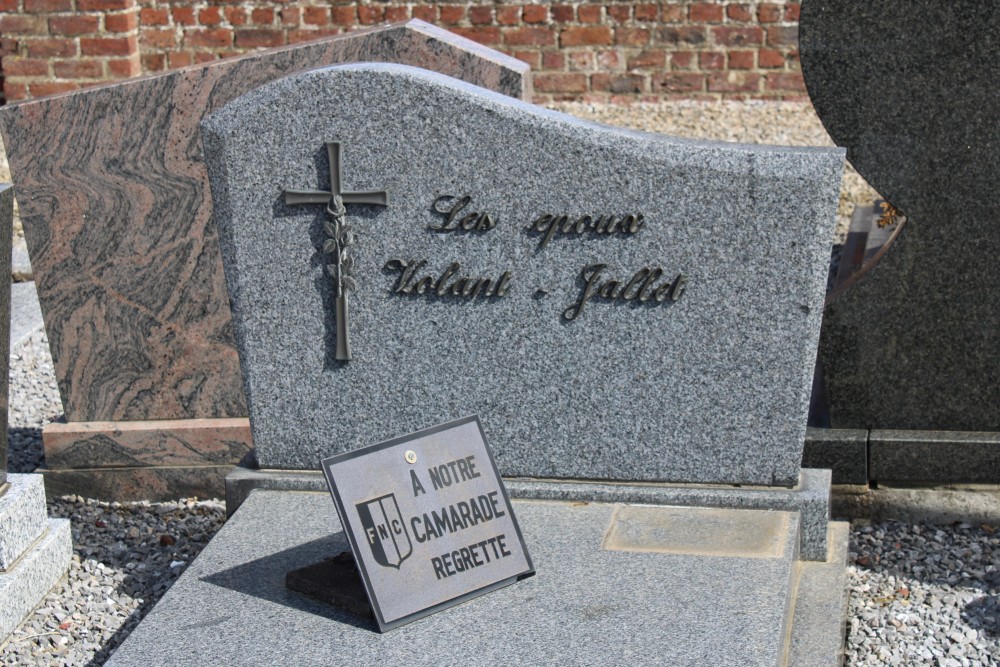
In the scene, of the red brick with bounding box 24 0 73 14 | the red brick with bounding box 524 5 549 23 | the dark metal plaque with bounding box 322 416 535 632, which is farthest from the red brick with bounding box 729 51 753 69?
the dark metal plaque with bounding box 322 416 535 632

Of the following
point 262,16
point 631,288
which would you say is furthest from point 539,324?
point 262,16

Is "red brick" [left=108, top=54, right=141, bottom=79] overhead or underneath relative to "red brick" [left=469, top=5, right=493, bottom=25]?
underneath

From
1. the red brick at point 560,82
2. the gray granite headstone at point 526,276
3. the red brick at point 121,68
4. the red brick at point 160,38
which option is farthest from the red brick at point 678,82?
the gray granite headstone at point 526,276

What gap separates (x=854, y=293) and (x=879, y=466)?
1.67ft

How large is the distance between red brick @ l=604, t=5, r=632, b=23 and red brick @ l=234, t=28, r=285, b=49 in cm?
186

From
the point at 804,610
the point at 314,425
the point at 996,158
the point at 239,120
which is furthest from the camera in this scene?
the point at 996,158

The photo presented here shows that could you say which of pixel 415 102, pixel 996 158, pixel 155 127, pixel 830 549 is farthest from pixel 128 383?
pixel 996 158

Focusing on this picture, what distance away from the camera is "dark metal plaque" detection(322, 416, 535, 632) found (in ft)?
8.55

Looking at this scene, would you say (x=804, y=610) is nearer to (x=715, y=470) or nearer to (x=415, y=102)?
(x=715, y=470)

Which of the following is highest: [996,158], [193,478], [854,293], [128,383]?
[996,158]

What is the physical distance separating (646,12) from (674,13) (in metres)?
0.16

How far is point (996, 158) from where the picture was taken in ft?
11.6

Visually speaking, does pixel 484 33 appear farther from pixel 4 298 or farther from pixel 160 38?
pixel 4 298

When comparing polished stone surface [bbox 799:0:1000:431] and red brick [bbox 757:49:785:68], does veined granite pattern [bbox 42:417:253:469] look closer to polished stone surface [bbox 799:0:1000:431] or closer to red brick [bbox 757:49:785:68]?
polished stone surface [bbox 799:0:1000:431]
